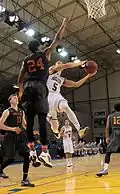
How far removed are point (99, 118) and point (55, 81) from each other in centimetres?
2627

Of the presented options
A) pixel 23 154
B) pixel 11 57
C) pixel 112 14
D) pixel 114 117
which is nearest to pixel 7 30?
pixel 11 57

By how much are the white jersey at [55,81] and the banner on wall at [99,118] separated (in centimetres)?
2571

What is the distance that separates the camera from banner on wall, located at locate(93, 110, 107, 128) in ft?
104

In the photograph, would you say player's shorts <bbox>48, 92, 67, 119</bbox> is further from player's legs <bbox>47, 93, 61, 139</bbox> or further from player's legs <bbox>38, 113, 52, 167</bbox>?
player's legs <bbox>38, 113, 52, 167</bbox>

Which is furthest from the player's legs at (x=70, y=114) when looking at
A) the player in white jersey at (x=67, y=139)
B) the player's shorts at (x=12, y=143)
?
the player in white jersey at (x=67, y=139)

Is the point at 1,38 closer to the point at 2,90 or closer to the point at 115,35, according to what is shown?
the point at 2,90

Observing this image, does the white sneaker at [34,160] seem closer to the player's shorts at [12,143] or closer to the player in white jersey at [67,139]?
the player's shorts at [12,143]

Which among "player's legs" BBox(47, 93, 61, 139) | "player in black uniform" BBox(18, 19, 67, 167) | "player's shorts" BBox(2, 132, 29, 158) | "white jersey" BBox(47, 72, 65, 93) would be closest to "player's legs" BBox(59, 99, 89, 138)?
"player's legs" BBox(47, 93, 61, 139)

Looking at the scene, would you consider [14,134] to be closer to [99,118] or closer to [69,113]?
[69,113]

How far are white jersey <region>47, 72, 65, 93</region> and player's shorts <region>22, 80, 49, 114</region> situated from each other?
176 centimetres

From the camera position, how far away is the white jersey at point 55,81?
6.21m

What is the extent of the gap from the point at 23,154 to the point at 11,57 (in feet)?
57.9

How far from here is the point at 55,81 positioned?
20.5 ft

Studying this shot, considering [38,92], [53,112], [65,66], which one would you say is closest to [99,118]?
[53,112]
